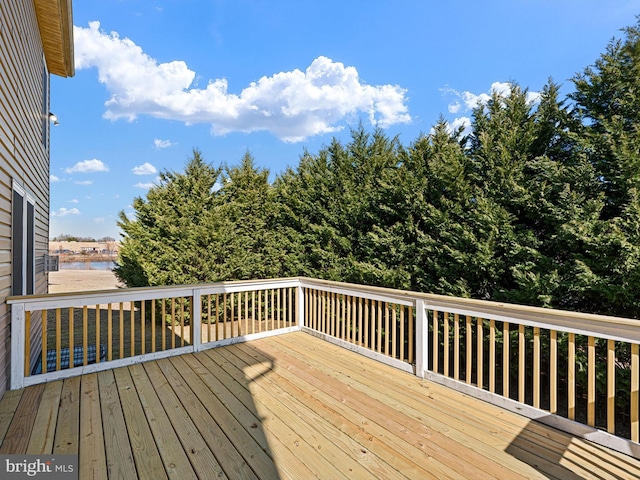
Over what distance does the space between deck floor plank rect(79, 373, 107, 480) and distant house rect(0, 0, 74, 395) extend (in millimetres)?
714

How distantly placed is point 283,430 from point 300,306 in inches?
111

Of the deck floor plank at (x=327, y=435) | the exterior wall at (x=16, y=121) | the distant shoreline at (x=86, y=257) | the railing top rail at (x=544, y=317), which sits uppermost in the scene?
the exterior wall at (x=16, y=121)

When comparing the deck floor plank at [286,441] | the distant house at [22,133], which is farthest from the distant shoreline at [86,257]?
the deck floor plank at [286,441]

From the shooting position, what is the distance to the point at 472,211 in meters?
3.29

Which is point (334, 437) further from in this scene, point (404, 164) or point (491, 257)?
point (404, 164)

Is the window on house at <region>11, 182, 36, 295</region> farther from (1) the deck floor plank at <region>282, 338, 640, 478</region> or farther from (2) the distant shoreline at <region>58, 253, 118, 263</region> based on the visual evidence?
(2) the distant shoreline at <region>58, 253, 118, 263</region>

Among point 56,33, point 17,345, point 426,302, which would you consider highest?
point 56,33

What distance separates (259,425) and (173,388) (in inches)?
44.2

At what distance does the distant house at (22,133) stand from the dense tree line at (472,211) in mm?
2176

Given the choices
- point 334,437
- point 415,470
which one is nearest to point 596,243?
point 415,470

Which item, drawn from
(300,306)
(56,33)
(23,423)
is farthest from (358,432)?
(56,33)

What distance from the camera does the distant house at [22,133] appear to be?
9.18 feet

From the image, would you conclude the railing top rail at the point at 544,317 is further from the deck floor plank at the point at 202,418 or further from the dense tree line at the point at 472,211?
the deck floor plank at the point at 202,418

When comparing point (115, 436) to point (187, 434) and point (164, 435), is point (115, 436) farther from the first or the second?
point (187, 434)
